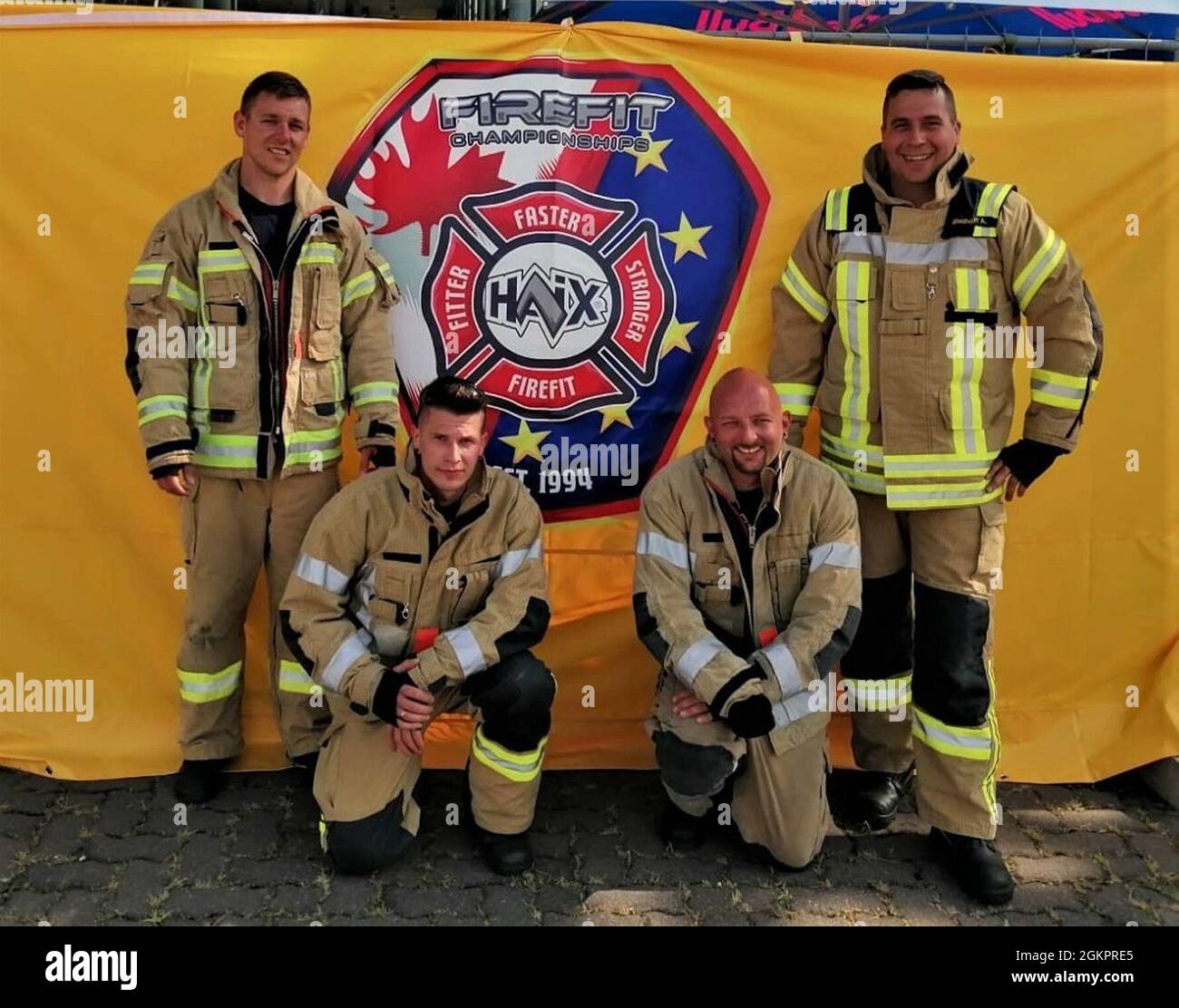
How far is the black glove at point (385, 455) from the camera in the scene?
3.26m

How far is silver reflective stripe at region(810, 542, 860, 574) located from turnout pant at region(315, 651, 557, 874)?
0.82m

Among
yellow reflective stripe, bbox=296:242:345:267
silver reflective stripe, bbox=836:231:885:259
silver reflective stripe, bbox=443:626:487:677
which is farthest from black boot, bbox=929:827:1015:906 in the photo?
yellow reflective stripe, bbox=296:242:345:267

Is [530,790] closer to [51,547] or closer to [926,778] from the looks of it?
[926,778]

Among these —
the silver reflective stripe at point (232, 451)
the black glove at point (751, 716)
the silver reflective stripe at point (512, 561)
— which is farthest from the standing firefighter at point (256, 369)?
the black glove at point (751, 716)

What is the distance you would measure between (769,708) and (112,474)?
230cm

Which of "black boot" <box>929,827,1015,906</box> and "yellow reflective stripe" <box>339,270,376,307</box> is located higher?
"yellow reflective stripe" <box>339,270,376,307</box>

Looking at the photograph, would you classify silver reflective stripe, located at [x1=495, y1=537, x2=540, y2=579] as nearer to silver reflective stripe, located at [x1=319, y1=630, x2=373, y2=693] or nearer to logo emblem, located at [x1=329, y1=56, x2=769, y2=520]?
silver reflective stripe, located at [x1=319, y1=630, x2=373, y2=693]

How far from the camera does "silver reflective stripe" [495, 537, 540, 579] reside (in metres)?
2.99

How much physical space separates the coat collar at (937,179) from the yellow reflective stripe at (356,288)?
1.50 metres

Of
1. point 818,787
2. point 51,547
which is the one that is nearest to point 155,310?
point 51,547

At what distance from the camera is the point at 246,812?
10.8 ft

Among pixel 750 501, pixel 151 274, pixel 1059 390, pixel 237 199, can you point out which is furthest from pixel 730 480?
pixel 151 274
